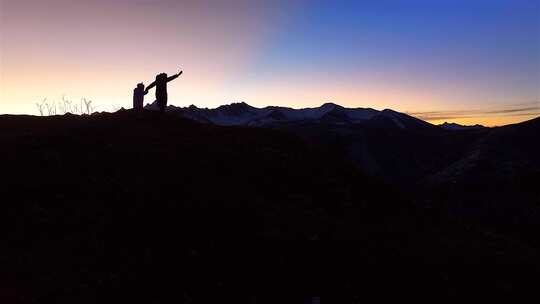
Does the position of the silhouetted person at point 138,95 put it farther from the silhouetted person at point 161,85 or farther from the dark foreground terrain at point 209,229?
the dark foreground terrain at point 209,229

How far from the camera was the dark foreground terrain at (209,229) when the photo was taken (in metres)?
12.4

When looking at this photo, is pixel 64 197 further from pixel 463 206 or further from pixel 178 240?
pixel 463 206

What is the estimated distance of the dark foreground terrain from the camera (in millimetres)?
12375

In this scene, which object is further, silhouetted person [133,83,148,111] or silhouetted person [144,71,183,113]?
silhouetted person [133,83,148,111]

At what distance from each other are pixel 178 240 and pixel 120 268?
2048 mm

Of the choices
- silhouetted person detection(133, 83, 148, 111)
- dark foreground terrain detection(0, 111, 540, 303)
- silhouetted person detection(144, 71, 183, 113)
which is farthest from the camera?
silhouetted person detection(133, 83, 148, 111)

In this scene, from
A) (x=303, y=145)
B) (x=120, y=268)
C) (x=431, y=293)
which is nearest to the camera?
(x=120, y=268)

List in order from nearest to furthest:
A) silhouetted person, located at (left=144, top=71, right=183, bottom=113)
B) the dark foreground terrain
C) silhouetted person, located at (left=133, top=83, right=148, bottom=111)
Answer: the dark foreground terrain → silhouetted person, located at (left=144, top=71, right=183, bottom=113) → silhouetted person, located at (left=133, top=83, right=148, bottom=111)

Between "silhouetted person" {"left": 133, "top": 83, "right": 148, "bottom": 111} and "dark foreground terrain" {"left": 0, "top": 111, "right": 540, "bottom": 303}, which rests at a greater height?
"silhouetted person" {"left": 133, "top": 83, "right": 148, "bottom": 111}

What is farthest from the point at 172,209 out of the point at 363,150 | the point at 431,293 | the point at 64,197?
the point at 363,150

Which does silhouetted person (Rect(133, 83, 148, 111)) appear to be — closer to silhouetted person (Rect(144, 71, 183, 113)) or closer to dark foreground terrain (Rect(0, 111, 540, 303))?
silhouetted person (Rect(144, 71, 183, 113))

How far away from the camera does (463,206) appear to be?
87438 mm

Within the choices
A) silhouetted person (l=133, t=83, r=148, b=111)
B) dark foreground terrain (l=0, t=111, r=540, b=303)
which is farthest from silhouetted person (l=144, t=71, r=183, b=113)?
dark foreground terrain (l=0, t=111, r=540, b=303)

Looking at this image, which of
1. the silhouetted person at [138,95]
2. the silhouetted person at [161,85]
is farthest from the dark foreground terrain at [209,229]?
the silhouetted person at [138,95]
